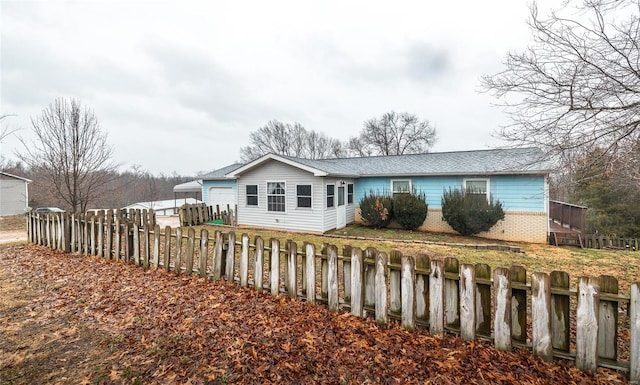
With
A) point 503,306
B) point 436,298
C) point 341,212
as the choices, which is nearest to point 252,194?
Result: point 341,212

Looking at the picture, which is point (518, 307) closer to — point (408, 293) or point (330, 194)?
point (408, 293)

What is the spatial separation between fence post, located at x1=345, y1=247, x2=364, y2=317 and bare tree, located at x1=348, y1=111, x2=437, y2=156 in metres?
37.1

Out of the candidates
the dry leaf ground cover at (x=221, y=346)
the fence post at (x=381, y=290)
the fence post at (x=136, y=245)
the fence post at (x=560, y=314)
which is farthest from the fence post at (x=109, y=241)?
the fence post at (x=560, y=314)

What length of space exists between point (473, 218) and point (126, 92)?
69.8ft

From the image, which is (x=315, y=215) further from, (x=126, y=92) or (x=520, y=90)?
(x=126, y=92)

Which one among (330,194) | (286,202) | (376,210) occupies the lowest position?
(376,210)

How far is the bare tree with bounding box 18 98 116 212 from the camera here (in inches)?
373

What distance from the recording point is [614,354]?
2619 mm

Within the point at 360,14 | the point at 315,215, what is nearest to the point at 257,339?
the point at 315,215

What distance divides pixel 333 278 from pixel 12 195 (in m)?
28.7

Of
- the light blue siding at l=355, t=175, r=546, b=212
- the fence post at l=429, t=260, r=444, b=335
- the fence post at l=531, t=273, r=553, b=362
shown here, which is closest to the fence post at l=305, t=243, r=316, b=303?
the fence post at l=429, t=260, r=444, b=335

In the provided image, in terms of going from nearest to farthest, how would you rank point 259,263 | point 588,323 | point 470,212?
1. point 588,323
2. point 259,263
3. point 470,212

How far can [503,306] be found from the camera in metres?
2.96

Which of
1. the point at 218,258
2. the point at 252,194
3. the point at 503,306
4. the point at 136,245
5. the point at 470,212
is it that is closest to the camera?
the point at 503,306
